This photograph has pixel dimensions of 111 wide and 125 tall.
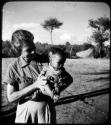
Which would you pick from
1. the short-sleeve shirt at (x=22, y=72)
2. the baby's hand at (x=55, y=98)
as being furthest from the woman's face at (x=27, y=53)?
the baby's hand at (x=55, y=98)

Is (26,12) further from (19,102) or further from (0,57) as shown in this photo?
(19,102)

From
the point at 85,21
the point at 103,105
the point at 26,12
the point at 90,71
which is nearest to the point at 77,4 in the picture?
the point at 85,21

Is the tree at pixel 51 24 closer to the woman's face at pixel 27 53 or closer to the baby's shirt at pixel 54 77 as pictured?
the woman's face at pixel 27 53

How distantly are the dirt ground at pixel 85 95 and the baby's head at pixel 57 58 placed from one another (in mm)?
85

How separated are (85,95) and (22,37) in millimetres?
730

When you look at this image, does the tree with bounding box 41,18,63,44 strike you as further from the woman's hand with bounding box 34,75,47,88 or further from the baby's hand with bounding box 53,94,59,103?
the baby's hand with bounding box 53,94,59,103

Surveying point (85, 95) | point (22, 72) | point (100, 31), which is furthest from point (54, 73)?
point (100, 31)

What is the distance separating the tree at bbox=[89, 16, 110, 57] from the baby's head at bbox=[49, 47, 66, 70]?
1.24ft

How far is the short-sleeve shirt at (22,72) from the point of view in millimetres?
1494

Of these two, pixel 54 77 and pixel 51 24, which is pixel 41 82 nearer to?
pixel 54 77

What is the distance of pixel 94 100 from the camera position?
1677 mm

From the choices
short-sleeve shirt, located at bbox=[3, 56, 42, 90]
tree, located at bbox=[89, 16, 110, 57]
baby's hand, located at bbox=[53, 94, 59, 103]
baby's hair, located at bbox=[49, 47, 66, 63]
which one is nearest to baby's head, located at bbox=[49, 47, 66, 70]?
baby's hair, located at bbox=[49, 47, 66, 63]

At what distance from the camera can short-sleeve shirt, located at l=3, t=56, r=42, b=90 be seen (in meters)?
1.49

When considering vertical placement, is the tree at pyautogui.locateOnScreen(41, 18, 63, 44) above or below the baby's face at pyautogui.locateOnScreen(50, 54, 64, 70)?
above
